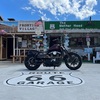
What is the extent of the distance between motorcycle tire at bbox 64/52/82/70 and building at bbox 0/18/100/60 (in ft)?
22.8

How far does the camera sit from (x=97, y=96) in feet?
17.8

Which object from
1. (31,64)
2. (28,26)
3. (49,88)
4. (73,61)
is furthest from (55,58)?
(28,26)

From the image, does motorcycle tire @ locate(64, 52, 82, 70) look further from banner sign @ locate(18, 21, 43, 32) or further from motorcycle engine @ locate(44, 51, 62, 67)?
banner sign @ locate(18, 21, 43, 32)

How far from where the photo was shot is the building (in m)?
17.6

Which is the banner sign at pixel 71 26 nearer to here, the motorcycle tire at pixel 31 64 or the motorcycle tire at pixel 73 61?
the motorcycle tire at pixel 73 61

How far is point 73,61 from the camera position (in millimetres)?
10188

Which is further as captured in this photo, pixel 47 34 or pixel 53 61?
pixel 47 34

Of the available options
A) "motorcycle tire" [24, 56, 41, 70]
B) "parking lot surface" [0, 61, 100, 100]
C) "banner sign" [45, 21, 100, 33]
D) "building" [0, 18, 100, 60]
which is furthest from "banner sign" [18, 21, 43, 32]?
"parking lot surface" [0, 61, 100, 100]

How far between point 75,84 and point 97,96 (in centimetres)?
130

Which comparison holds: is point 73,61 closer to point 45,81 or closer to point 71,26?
point 45,81

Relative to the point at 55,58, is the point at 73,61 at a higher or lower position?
lower

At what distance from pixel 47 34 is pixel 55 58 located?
8.29 metres

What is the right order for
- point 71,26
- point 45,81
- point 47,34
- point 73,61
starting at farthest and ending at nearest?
point 47,34, point 71,26, point 73,61, point 45,81

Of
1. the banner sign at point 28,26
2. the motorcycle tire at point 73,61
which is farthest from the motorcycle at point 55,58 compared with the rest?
the banner sign at point 28,26
